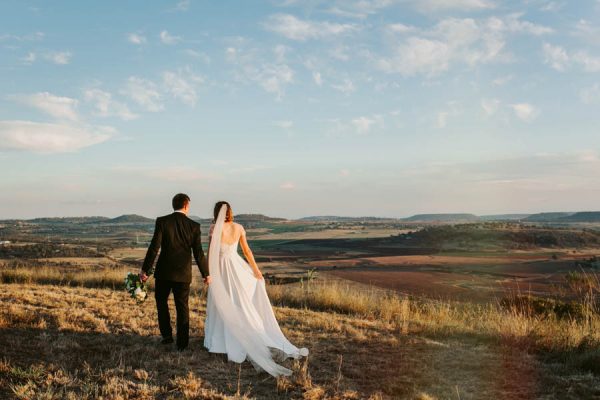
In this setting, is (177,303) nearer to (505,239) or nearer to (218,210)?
(218,210)

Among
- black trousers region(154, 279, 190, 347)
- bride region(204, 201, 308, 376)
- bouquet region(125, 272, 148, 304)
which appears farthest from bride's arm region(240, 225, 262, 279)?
bouquet region(125, 272, 148, 304)

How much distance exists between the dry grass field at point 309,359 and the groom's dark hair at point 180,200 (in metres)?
2.13

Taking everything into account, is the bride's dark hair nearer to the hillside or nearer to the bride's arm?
the bride's arm

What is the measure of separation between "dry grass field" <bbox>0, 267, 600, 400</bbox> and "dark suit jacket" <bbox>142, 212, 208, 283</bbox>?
1181 mm

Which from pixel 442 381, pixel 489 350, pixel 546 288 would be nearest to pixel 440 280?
pixel 546 288

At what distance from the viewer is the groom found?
22.7 feet

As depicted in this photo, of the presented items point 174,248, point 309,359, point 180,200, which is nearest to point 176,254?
point 174,248

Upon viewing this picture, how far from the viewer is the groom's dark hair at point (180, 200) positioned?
705 centimetres

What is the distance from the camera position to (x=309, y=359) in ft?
24.3

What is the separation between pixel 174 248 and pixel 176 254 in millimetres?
93

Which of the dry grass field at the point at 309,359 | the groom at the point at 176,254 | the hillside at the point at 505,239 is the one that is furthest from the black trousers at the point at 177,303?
the hillside at the point at 505,239

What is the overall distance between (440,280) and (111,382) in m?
30.2

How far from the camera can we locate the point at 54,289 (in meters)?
13.1

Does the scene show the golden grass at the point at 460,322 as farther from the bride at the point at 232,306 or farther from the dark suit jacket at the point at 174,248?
the dark suit jacket at the point at 174,248
